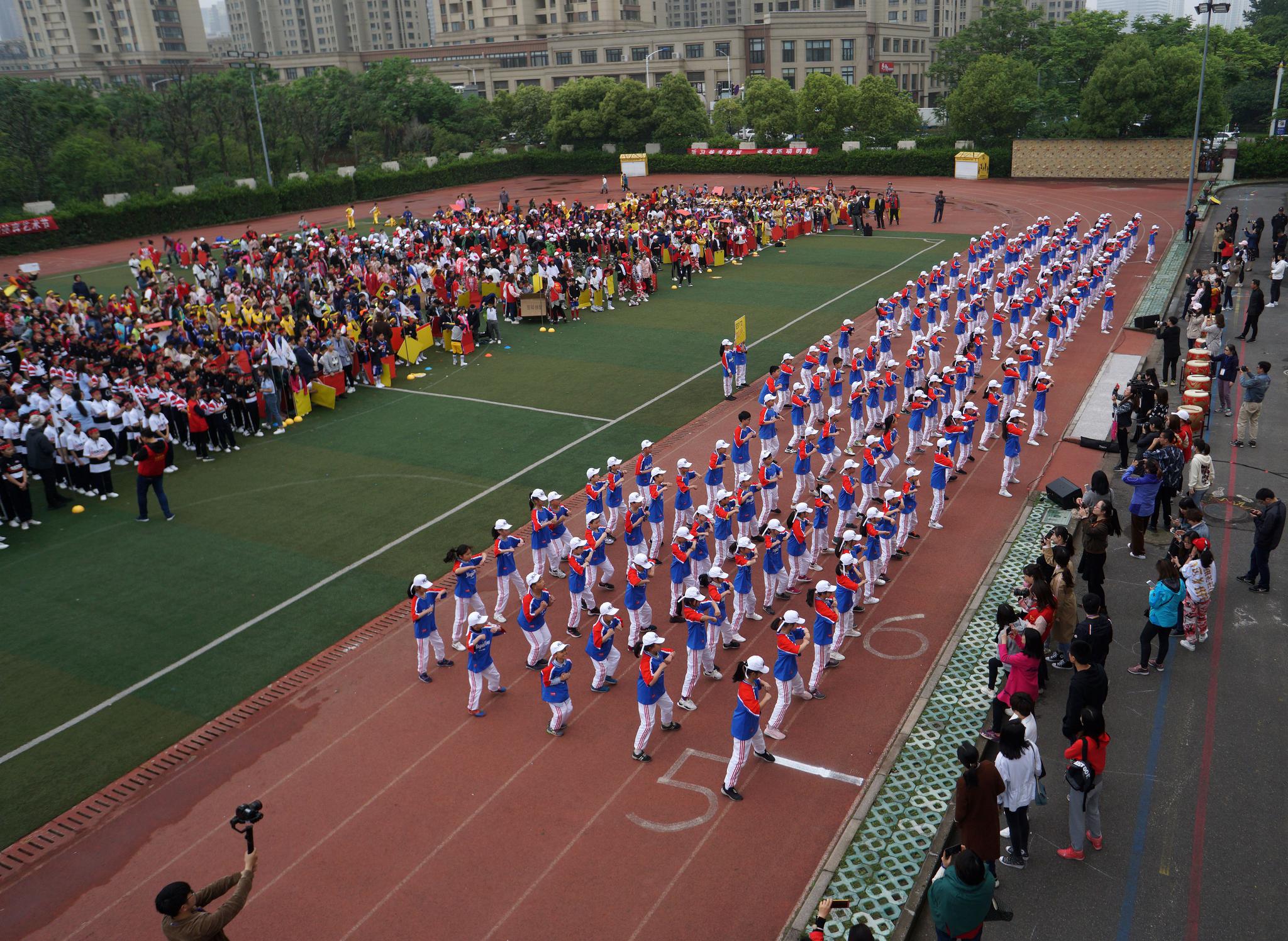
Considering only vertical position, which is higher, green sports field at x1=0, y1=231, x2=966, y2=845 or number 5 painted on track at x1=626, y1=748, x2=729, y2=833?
green sports field at x1=0, y1=231, x2=966, y2=845

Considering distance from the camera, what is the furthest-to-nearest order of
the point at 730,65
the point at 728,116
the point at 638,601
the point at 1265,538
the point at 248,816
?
the point at 730,65 → the point at 728,116 → the point at 638,601 → the point at 1265,538 → the point at 248,816

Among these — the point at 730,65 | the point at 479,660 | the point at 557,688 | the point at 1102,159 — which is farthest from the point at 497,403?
the point at 730,65

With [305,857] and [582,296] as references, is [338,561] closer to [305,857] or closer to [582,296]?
[305,857]

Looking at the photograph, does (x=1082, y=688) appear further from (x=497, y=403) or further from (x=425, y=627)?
(x=497, y=403)

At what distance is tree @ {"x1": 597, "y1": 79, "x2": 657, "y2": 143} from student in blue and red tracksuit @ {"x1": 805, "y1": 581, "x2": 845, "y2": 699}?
65988 millimetres

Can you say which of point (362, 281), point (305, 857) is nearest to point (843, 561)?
point (305, 857)

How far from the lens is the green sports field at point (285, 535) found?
41.6ft

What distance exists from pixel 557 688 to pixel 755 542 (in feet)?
18.8

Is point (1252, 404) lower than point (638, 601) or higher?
higher

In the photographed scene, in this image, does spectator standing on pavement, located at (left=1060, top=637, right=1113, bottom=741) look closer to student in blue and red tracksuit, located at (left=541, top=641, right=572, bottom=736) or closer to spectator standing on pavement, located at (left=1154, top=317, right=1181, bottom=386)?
student in blue and red tracksuit, located at (left=541, top=641, right=572, bottom=736)

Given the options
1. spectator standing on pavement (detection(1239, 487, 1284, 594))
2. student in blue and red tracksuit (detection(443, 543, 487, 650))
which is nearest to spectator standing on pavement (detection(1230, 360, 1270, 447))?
spectator standing on pavement (detection(1239, 487, 1284, 594))

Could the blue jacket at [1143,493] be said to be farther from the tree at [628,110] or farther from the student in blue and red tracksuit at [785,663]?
the tree at [628,110]

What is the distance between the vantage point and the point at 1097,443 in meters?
19.5

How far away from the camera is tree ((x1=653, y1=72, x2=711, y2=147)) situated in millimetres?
72188
